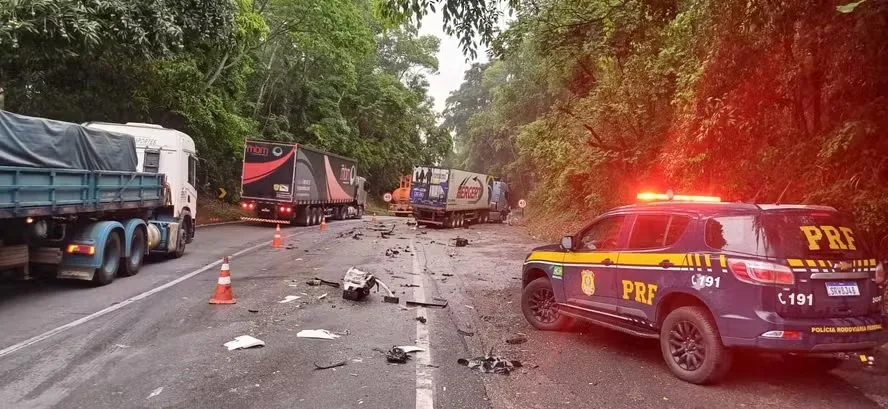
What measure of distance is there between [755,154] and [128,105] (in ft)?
62.7

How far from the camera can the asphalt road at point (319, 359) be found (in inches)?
190

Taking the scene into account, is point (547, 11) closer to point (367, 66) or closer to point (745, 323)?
point (745, 323)

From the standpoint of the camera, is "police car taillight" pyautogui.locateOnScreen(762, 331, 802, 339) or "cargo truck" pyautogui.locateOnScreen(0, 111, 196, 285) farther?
"cargo truck" pyautogui.locateOnScreen(0, 111, 196, 285)

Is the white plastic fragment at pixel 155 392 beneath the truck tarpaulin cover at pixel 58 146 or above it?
beneath

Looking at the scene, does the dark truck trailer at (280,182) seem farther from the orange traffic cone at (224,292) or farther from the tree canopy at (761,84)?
the orange traffic cone at (224,292)

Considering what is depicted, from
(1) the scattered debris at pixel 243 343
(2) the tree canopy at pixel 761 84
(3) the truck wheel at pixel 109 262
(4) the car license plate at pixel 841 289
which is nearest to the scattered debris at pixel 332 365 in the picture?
(1) the scattered debris at pixel 243 343

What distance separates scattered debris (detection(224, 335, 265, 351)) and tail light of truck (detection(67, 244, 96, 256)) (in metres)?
4.37

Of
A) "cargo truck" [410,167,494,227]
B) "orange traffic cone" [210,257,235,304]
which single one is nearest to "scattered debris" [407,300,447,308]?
"orange traffic cone" [210,257,235,304]

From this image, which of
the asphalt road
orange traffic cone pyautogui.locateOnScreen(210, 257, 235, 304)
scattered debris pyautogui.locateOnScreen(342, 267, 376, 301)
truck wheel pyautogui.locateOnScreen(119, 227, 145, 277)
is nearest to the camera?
the asphalt road

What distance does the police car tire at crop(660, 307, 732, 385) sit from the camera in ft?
17.0

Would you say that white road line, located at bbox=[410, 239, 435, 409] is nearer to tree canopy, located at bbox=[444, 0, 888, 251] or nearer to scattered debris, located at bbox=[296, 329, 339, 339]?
scattered debris, located at bbox=[296, 329, 339, 339]

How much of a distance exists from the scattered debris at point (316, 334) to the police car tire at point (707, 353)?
3.55m

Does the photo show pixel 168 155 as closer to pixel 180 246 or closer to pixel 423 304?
pixel 180 246

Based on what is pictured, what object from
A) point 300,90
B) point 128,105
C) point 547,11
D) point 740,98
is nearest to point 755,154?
point 740,98
